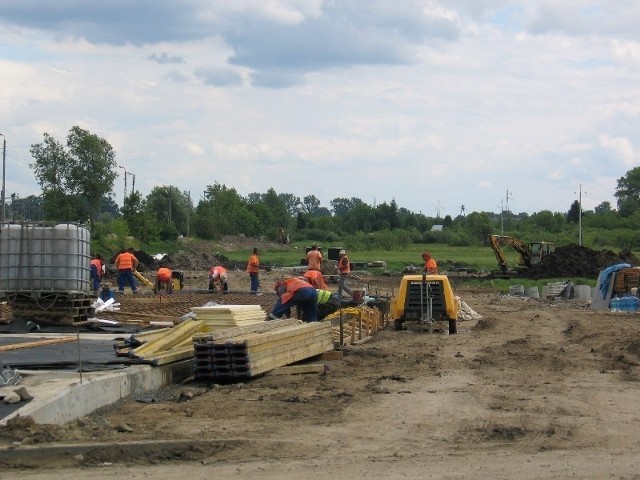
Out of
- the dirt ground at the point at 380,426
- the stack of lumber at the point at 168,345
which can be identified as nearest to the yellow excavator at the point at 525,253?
the dirt ground at the point at 380,426

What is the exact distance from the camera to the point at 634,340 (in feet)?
61.2

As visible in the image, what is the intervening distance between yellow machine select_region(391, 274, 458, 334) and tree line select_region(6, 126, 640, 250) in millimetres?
29527

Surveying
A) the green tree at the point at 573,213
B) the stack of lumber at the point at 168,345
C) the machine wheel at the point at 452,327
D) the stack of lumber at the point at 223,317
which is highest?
the green tree at the point at 573,213

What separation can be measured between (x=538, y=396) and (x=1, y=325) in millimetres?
10773

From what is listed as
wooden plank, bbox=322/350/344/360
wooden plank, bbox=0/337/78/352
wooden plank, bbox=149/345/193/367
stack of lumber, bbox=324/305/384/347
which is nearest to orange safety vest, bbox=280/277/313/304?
stack of lumber, bbox=324/305/384/347

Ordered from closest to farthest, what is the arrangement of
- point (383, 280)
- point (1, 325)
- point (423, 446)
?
point (423, 446) → point (1, 325) → point (383, 280)

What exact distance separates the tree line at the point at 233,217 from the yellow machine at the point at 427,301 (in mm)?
29527

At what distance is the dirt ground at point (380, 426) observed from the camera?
775 cm

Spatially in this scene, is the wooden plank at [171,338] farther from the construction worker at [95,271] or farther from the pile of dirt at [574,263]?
the pile of dirt at [574,263]

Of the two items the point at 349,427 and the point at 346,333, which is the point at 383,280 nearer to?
the point at 346,333

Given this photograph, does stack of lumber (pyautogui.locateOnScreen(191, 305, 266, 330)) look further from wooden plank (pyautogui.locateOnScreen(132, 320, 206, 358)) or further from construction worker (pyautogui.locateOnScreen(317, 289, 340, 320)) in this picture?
construction worker (pyautogui.locateOnScreen(317, 289, 340, 320))

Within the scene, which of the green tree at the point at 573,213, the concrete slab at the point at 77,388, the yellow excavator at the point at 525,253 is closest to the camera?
the concrete slab at the point at 77,388

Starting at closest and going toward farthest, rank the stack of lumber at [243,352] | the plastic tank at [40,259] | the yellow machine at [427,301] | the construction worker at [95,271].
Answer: the stack of lumber at [243,352]
the plastic tank at [40,259]
the yellow machine at [427,301]
the construction worker at [95,271]

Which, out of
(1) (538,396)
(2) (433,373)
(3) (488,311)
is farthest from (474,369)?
(3) (488,311)
